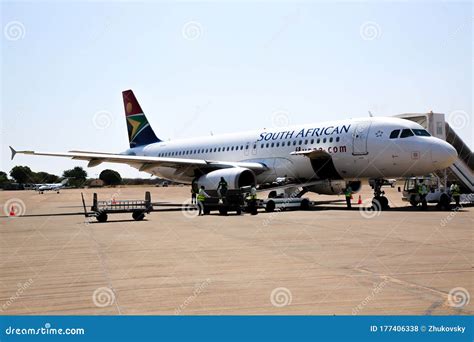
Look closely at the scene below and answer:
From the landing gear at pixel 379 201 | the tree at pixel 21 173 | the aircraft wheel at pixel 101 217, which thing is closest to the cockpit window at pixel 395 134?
the landing gear at pixel 379 201

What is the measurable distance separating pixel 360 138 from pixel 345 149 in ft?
2.86

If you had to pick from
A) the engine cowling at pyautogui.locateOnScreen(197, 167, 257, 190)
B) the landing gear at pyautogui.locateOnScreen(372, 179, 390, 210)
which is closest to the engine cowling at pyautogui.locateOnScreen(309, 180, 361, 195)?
the landing gear at pyautogui.locateOnScreen(372, 179, 390, 210)

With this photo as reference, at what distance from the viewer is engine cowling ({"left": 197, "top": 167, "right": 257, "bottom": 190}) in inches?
1015

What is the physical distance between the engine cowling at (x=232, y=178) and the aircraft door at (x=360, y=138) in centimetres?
494

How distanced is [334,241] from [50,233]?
7.88m

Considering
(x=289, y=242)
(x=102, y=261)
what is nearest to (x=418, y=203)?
(x=289, y=242)

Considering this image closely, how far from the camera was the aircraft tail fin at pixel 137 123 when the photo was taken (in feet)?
137

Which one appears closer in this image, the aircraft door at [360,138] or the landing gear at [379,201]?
the landing gear at [379,201]

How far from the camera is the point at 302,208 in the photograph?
83.9 feet

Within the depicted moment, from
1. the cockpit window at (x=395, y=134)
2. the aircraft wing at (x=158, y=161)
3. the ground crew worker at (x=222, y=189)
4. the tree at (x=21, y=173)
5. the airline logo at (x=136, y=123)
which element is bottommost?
the tree at (x=21, y=173)

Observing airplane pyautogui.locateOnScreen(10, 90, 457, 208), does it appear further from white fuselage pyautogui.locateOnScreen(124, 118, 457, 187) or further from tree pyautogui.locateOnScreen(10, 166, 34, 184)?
tree pyautogui.locateOnScreen(10, 166, 34, 184)

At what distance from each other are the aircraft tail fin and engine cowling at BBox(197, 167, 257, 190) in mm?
15197

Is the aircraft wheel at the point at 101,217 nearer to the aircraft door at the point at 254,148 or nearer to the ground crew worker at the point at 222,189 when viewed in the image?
the ground crew worker at the point at 222,189

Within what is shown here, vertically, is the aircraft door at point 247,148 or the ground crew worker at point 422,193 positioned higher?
the aircraft door at point 247,148
